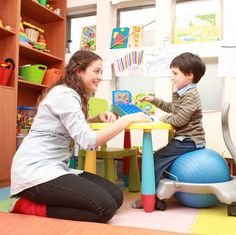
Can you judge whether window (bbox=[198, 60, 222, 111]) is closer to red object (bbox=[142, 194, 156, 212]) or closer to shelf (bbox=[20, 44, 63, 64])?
shelf (bbox=[20, 44, 63, 64])

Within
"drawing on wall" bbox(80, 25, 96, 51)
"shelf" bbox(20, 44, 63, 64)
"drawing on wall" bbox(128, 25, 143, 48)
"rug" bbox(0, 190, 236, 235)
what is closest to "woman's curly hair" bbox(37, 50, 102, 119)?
"rug" bbox(0, 190, 236, 235)

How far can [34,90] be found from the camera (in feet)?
10.4

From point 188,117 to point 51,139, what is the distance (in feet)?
2.50

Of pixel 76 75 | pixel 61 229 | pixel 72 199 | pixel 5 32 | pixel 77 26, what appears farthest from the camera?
pixel 77 26

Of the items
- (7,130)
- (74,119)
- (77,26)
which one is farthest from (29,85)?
(74,119)

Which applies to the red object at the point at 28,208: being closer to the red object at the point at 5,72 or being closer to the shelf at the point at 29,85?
the red object at the point at 5,72

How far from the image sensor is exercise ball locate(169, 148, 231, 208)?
155 centimetres

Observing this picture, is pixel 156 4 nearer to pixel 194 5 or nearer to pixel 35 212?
pixel 194 5

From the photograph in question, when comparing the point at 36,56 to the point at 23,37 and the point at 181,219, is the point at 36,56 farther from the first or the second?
the point at 181,219

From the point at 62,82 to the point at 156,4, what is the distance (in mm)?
2001

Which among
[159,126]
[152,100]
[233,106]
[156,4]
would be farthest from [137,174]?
[156,4]

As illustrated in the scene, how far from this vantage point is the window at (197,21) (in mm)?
2883

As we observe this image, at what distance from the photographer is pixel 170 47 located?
297 centimetres

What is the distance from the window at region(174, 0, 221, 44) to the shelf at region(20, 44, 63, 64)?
48.6 inches
